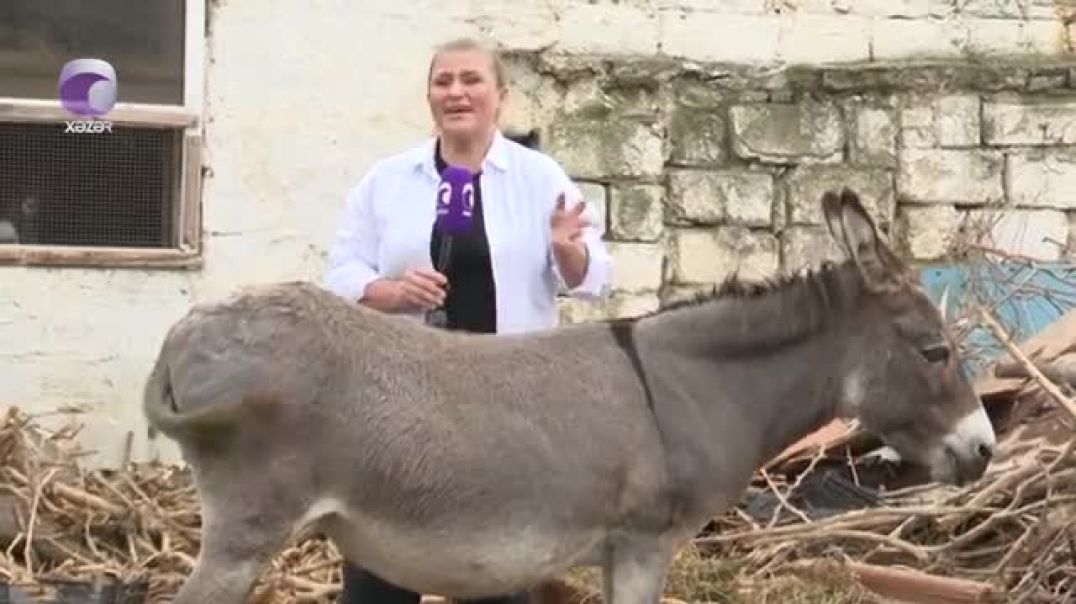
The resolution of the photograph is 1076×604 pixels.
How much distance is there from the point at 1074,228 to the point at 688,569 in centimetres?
346

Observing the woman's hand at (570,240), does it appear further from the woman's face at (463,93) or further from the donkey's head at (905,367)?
the donkey's head at (905,367)

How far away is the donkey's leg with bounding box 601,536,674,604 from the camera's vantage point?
5438 mm

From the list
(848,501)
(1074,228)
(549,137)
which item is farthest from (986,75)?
(848,501)

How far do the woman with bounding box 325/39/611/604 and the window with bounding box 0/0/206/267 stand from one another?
10.3ft

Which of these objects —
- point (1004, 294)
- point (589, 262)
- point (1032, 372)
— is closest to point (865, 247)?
point (589, 262)

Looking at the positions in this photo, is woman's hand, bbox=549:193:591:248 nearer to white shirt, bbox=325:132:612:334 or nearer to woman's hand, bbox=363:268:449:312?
white shirt, bbox=325:132:612:334

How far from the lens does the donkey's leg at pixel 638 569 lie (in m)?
5.44

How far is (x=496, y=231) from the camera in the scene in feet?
19.1

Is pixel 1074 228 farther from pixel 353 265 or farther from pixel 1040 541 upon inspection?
pixel 353 265

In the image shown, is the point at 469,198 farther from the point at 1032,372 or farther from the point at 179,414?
the point at 1032,372

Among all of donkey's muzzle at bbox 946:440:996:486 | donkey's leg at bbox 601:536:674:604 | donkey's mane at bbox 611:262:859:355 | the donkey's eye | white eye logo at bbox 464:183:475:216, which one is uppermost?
white eye logo at bbox 464:183:475:216

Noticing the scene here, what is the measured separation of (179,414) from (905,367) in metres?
1.91

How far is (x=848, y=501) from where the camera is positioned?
8.04m

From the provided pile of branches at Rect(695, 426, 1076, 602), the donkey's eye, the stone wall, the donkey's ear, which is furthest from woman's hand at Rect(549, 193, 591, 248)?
the stone wall
